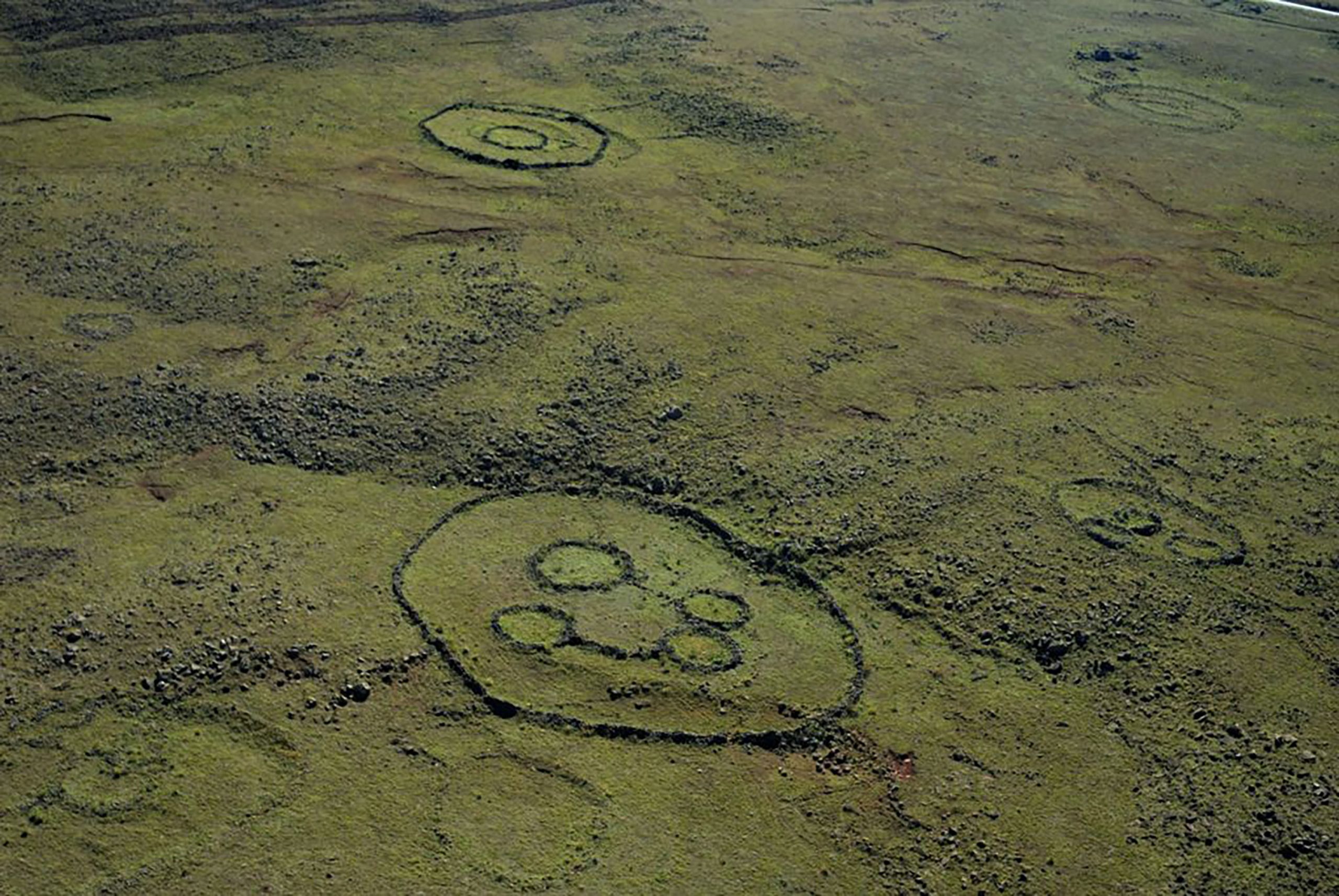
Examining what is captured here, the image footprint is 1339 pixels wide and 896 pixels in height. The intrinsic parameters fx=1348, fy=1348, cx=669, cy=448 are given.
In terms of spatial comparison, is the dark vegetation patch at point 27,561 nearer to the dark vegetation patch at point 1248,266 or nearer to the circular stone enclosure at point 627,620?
the circular stone enclosure at point 627,620

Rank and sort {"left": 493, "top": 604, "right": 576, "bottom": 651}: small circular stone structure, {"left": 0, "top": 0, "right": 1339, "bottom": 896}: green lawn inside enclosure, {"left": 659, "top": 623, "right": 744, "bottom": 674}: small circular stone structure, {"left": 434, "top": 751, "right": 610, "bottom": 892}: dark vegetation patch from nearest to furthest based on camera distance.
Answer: {"left": 434, "top": 751, "right": 610, "bottom": 892}: dark vegetation patch < {"left": 0, "top": 0, "right": 1339, "bottom": 896}: green lawn inside enclosure < {"left": 659, "top": 623, "right": 744, "bottom": 674}: small circular stone structure < {"left": 493, "top": 604, "right": 576, "bottom": 651}: small circular stone structure

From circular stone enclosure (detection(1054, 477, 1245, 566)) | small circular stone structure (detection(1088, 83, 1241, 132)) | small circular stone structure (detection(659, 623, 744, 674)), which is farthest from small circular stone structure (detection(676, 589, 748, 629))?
small circular stone structure (detection(1088, 83, 1241, 132))

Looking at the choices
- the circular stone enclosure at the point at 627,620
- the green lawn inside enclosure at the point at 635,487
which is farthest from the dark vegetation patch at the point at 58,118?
the circular stone enclosure at the point at 627,620

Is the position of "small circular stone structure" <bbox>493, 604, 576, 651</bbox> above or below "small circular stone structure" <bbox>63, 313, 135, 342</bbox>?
below

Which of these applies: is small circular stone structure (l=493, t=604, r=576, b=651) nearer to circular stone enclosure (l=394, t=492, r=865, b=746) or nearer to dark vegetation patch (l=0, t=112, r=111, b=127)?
circular stone enclosure (l=394, t=492, r=865, b=746)

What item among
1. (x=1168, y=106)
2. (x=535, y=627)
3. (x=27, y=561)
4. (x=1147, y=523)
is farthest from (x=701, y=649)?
(x=1168, y=106)

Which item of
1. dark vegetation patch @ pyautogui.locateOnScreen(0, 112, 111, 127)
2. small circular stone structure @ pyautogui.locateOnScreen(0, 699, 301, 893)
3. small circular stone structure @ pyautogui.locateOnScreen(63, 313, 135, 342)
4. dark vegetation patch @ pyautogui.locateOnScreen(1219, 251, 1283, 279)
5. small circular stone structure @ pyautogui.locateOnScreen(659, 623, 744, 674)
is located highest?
dark vegetation patch @ pyautogui.locateOnScreen(1219, 251, 1283, 279)
